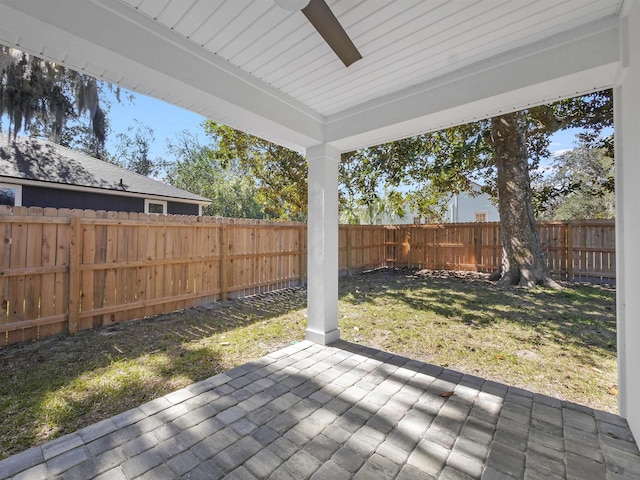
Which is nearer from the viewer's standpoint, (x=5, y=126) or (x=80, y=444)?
(x=80, y=444)

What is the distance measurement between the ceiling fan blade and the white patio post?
1.58 meters

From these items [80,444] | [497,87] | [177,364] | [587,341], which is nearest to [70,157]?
[177,364]

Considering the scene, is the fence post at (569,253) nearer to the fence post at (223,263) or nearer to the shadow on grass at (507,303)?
the shadow on grass at (507,303)

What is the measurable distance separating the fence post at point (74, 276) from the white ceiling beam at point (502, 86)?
Result: 12.2 feet

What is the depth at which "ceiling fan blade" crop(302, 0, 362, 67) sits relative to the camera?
61.1 inches

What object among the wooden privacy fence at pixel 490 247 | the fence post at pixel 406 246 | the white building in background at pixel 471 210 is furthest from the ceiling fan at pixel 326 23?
the white building in background at pixel 471 210

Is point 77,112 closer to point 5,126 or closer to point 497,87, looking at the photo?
point 5,126

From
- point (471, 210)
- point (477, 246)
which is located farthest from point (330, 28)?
point (471, 210)

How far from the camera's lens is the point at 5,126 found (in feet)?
18.0

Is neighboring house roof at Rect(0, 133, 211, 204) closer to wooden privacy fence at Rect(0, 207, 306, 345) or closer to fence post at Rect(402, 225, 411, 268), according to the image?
wooden privacy fence at Rect(0, 207, 306, 345)

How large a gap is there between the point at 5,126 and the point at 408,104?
284 inches

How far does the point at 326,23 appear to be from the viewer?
1666 millimetres

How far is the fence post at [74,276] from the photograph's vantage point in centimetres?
391

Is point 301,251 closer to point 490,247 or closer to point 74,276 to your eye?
point 74,276
